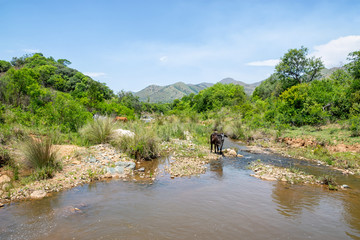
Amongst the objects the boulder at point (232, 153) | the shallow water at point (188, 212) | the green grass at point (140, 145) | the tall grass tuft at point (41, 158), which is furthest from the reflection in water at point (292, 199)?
the tall grass tuft at point (41, 158)

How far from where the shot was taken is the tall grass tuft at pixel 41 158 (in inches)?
276

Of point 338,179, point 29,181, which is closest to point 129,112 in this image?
point 29,181

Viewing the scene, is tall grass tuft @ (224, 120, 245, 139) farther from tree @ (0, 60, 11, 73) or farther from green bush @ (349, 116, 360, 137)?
tree @ (0, 60, 11, 73)

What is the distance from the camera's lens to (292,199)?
21.4ft

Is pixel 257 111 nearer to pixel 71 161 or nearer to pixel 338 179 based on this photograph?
pixel 338 179

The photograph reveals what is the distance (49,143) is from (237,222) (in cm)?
671

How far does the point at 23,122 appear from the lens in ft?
36.7

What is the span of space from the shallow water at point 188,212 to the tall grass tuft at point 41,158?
1.22 m

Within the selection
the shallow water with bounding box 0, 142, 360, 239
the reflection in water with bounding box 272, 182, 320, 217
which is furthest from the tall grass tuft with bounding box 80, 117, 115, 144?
the reflection in water with bounding box 272, 182, 320, 217

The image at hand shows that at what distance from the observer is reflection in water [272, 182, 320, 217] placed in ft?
19.1

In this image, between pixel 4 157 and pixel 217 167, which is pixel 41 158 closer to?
pixel 4 157

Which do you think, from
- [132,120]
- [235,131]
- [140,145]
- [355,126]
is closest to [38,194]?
[140,145]

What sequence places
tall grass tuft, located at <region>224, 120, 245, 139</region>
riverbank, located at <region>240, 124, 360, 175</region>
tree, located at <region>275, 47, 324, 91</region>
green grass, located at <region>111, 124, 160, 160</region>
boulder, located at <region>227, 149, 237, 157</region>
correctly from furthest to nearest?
tree, located at <region>275, 47, 324, 91</region>
tall grass tuft, located at <region>224, 120, 245, 139</region>
boulder, located at <region>227, 149, 237, 157</region>
riverbank, located at <region>240, 124, 360, 175</region>
green grass, located at <region>111, 124, 160, 160</region>

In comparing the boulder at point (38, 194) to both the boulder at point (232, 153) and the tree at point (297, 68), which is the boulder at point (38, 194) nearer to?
the boulder at point (232, 153)
